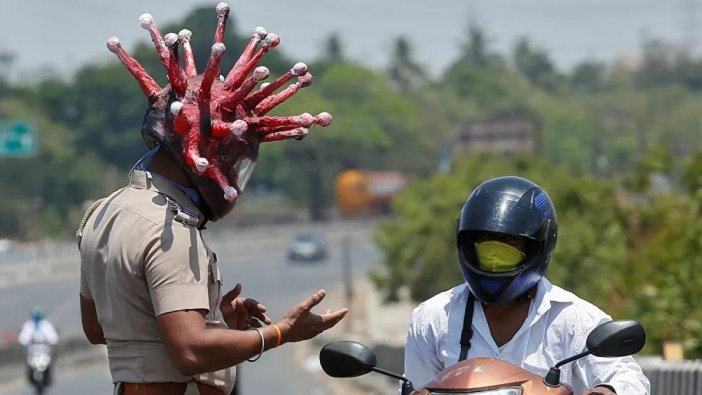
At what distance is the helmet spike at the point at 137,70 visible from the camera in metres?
5.68

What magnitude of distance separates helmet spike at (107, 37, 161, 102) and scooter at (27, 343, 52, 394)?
24636mm

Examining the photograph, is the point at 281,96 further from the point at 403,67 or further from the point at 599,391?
the point at 403,67

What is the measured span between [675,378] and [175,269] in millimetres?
8422

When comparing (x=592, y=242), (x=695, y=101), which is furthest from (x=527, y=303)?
(x=695, y=101)

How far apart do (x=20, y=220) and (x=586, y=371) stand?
94411mm

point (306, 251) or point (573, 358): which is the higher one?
point (573, 358)

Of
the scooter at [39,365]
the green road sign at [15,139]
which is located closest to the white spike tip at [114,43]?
the scooter at [39,365]

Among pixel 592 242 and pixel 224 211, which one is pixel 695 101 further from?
pixel 224 211

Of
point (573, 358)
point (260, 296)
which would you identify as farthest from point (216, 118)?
point (260, 296)

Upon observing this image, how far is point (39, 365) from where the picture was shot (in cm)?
2991

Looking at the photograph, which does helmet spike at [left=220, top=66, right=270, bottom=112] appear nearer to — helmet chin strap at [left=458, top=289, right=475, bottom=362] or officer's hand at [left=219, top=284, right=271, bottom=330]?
officer's hand at [left=219, top=284, right=271, bottom=330]

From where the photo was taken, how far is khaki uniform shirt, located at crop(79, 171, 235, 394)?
17.3 feet

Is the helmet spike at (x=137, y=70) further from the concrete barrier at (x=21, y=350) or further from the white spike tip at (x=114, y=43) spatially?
the concrete barrier at (x=21, y=350)

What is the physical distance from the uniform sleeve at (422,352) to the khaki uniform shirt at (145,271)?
69 centimetres
